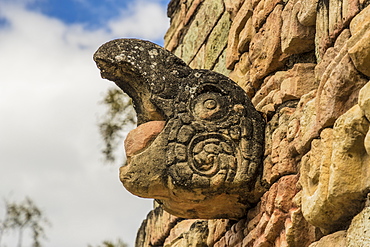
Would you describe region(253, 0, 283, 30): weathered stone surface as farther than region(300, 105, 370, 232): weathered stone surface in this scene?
Yes

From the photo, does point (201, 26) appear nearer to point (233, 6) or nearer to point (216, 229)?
point (233, 6)

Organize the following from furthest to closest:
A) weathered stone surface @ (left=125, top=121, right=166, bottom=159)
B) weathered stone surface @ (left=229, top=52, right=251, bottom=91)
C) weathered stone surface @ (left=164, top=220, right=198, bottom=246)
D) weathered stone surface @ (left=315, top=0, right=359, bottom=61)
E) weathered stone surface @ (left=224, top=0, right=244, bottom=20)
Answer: weathered stone surface @ (left=164, top=220, right=198, bottom=246), weathered stone surface @ (left=224, top=0, right=244, bottom=20), weathered stone surface @ (left=229, top=52, right=251, bottom=91), weathered stone surface @ (left=125, top=121, right=166, bottom=159), weathered stone surface @ (left=315, top=0, right=359, bottom=61)

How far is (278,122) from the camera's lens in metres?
4.18

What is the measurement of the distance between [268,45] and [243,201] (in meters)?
0.92

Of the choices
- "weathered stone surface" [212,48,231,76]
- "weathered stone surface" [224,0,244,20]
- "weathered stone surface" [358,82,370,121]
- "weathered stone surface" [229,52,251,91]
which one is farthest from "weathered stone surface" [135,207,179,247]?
"weathered stone surface" [358,82,370,121]

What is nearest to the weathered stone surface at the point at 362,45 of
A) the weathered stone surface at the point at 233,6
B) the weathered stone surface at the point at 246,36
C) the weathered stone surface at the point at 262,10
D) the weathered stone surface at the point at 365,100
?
the weathered stone surface at the point at 365,100

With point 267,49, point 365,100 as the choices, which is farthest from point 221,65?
point 365,100

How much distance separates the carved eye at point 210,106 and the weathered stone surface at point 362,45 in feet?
3.67

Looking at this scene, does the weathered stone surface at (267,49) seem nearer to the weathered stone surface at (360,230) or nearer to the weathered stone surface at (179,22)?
the weathered stone surface at (360,230)

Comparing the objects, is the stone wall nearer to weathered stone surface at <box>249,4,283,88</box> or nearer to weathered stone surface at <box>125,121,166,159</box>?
weathered stone surface at <box>249,4,283,88</box>

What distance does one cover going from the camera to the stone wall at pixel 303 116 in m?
3.09

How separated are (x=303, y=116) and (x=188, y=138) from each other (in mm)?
699

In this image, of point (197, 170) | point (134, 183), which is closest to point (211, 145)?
point (197, 170)

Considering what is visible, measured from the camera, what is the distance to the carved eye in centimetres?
422
